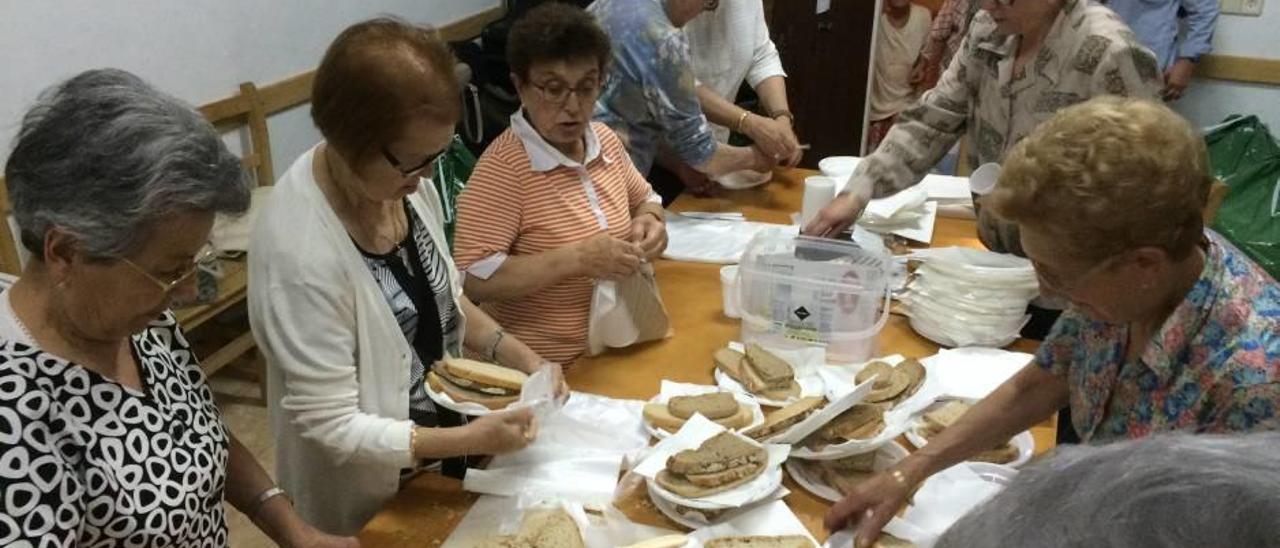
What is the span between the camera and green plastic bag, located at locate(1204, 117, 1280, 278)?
13.1ft

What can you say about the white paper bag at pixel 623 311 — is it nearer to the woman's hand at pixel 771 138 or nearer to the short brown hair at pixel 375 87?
the short brown hair at pixel 375 87

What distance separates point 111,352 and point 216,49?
2.45 metres

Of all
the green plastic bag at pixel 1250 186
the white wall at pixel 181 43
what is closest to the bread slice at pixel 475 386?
the white wall at pixel 181 43

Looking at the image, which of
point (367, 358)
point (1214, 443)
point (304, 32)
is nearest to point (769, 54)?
point (304, 32)

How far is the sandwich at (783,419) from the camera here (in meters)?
1.61

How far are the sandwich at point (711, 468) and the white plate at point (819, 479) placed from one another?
0.28 ft

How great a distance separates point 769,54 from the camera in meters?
3.23

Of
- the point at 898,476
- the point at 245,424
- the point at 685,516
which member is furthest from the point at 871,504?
the point at 245,424

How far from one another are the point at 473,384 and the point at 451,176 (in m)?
1.45

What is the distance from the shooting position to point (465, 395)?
5.07 ft

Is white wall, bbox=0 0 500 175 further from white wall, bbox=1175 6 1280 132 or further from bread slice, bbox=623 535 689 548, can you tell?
white wall, bbox=1175 6 1280 132

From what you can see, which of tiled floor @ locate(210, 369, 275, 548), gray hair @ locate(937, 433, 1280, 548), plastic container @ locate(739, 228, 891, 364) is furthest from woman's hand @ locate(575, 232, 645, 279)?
tiled floor @ locate(210, 369, 275, 548)

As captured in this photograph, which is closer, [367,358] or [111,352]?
[111,352]

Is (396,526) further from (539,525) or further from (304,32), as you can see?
(304,32)
